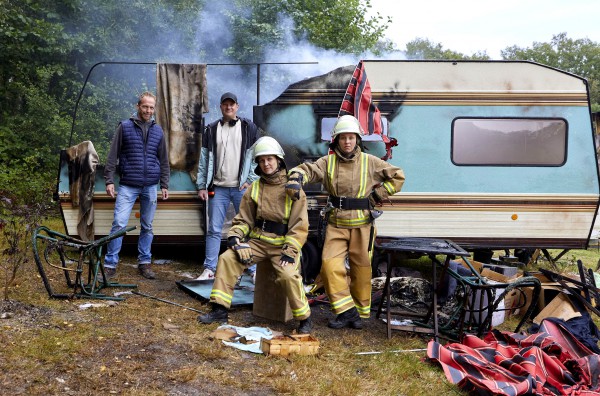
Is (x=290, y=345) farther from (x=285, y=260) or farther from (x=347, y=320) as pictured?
(x=347, y=320)

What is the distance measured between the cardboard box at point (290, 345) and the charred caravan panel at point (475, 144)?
2798 millimetres

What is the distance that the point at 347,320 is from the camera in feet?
17.1

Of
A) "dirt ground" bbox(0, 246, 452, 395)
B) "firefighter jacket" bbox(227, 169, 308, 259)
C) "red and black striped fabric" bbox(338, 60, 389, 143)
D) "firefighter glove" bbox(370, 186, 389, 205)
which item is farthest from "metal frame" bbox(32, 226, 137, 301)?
"red and black striped fabric" bbox(338, 60, 389, 143)

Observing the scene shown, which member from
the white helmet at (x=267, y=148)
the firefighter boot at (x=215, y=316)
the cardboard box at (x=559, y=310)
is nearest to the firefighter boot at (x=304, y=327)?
the firefighter boot at (x=215, y=316)

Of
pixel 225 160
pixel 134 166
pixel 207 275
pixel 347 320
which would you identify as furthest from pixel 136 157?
pixel 347 320

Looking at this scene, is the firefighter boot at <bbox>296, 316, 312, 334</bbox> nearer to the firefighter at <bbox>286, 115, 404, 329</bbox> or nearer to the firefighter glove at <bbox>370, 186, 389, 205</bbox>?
the firefighter at <bbox>286, 115, 404, 329</bbox>

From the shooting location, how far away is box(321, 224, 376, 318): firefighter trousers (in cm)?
514

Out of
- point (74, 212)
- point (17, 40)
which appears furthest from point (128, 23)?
point (74, 212)

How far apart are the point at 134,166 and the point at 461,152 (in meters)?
3.87

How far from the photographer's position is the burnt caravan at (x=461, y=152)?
279 inches

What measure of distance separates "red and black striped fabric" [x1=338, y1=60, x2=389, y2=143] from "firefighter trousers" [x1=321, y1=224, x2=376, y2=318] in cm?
188

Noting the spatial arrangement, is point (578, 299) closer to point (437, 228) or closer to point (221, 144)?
point (437, 228)

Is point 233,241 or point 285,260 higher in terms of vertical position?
point 233,241

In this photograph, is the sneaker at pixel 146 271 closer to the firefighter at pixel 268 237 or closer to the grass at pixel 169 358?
the grass at pixel 169 358
